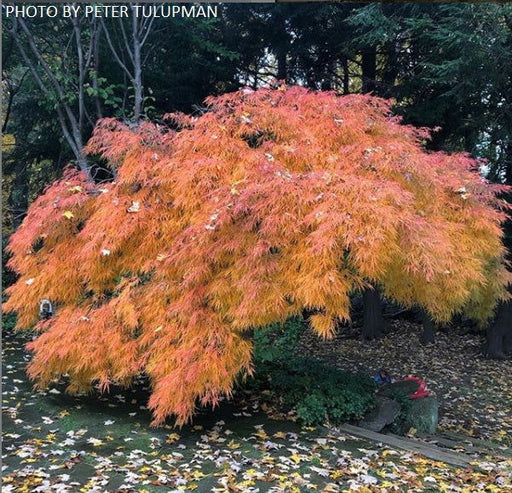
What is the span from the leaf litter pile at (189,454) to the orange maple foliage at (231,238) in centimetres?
18

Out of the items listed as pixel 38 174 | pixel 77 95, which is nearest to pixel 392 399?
pixel 38 174

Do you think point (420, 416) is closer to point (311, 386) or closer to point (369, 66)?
point (311, 386)

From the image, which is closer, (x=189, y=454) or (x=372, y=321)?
(x=189, y=454)

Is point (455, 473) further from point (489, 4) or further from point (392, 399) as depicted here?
point (489, 4)

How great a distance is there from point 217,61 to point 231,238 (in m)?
1.47

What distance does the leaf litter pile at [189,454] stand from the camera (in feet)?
5.81

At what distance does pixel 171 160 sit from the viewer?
2.30 meters

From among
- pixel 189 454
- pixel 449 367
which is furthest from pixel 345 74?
pixel 449 367

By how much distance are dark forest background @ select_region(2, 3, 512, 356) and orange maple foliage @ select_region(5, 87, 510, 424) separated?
1.24ft

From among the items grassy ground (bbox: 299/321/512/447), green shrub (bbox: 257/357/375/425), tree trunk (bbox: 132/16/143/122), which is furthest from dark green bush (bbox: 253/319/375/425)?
tree trunk (bbox: 132/16/143/122)

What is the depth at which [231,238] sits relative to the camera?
205cm

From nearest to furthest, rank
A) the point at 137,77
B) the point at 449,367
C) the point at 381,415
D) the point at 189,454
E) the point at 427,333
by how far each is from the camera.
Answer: the point at 189,454 → the point at 381,415 → the point at 137,77 → the point at 449,367 → the point at 427,333

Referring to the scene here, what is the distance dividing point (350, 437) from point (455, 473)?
1.64ft

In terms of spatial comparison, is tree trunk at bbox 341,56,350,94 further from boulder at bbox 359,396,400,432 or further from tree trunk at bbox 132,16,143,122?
boulder at bbox 359,396,400,432
